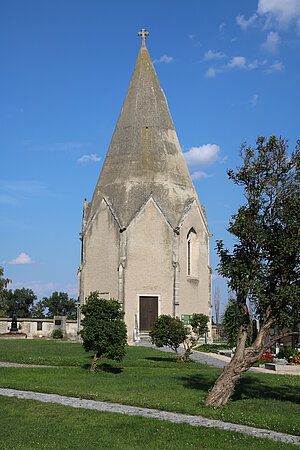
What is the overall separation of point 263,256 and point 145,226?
1021 inches

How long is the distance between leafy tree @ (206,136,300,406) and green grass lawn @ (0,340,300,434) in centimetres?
102

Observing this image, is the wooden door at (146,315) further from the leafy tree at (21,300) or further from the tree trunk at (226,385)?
the leafy tree at (21,300)

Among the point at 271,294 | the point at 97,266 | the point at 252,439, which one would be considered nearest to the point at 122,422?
the point at 252,439

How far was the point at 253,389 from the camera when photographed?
16.5 meters

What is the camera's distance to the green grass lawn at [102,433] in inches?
355

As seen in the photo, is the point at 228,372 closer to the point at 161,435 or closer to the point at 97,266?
the point at 161,435

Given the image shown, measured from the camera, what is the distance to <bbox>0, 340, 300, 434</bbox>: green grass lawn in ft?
39.5

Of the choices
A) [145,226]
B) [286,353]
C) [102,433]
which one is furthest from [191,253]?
[102,433]

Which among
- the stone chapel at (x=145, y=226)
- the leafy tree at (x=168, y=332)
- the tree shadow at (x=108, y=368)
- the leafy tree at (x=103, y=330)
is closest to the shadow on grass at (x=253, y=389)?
the leafy tree at (x=103, y=330)

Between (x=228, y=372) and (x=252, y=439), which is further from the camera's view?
(x=228, y=372)

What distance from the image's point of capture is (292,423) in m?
11.1

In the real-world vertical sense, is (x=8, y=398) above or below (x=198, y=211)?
below

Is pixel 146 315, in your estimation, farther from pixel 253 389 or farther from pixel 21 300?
pixel 21 300

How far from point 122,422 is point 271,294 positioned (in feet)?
15.4
